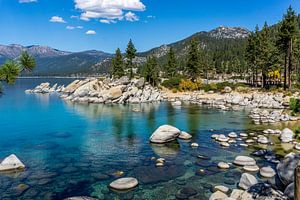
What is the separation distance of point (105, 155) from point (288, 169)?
16.8m

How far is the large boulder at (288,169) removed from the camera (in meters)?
18.4

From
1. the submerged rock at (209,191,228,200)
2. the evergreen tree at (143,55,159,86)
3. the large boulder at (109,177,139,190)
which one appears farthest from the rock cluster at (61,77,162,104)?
the submerged rock at (209,191,228,200)

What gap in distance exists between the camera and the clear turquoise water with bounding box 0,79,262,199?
2108cm

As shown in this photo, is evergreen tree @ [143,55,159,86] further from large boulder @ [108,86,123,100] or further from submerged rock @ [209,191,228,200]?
submerged rock @ [209,191,228,200]

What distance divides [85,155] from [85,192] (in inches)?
367

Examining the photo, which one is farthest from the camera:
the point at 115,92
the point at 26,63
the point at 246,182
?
the point at 115,92

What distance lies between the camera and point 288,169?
734 inches

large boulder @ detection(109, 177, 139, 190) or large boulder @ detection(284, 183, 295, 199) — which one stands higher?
large boulder @ detection(284, 183, 295, 199)

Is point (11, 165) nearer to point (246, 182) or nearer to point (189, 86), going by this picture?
point (246, 182)

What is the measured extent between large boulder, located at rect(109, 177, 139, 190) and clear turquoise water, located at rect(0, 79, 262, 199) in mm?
509

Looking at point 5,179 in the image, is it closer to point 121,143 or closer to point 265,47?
point 121,143

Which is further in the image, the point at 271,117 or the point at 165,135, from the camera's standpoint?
the point at 271,117

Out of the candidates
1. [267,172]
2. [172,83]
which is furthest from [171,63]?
[267,172]

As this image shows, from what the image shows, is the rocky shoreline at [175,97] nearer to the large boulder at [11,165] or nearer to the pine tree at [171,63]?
the pine tree at [171,63]
